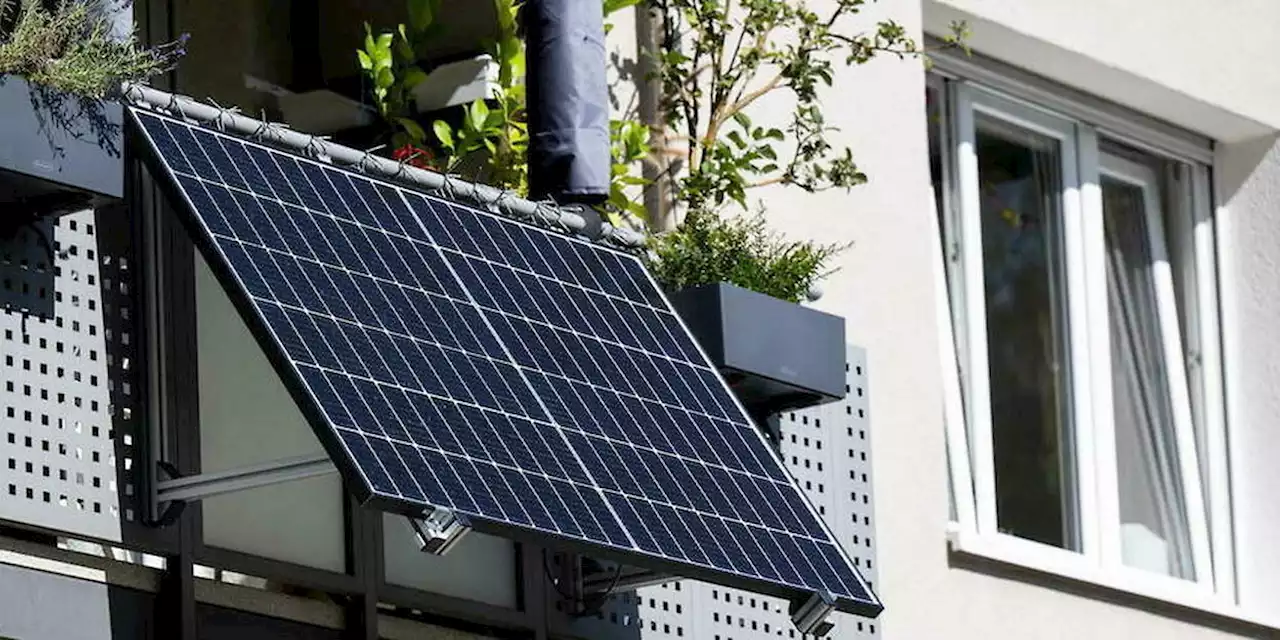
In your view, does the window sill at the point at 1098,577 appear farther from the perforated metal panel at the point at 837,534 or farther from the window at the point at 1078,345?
the perforated metal panel at the point at 837,534

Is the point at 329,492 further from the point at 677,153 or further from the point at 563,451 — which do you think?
the point at 677,153

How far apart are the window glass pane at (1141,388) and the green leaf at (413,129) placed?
Result: 170 inches

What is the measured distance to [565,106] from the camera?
9.27 m

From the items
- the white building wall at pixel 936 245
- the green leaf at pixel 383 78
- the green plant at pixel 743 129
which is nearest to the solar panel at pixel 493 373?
the green plant at pixel 743 129

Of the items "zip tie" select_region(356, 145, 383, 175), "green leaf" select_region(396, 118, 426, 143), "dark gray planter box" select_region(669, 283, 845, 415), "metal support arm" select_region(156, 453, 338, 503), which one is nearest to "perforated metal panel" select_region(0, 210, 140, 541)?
"metal support arm" select_region(156, 453, 338, 503)

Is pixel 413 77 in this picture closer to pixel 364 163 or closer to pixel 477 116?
pixel 477 116

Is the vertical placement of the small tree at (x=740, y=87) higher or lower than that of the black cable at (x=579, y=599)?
higher

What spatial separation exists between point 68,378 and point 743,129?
3.35m

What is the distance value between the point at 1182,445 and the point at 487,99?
450cm

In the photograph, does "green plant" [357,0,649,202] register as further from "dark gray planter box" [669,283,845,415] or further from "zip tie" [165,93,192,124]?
"zip tie" [165,93,192,124]

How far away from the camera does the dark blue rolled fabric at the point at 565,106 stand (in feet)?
30.4

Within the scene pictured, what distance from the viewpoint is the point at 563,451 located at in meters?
8.12

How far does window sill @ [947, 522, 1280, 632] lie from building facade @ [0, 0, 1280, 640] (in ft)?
0.07

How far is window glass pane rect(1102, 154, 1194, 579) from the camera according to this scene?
13086 mm
